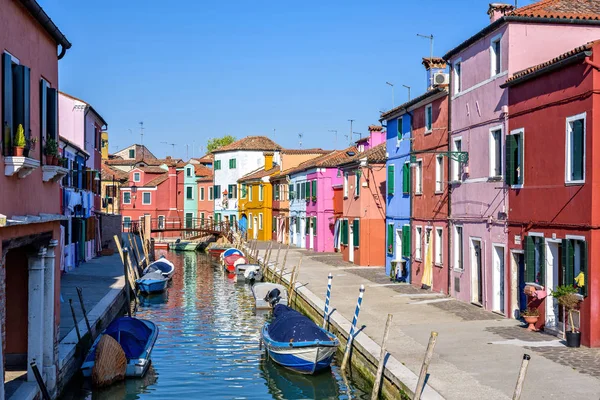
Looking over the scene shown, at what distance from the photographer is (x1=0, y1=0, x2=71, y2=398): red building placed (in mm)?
10953

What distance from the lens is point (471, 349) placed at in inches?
636

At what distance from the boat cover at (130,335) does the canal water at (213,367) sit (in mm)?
690

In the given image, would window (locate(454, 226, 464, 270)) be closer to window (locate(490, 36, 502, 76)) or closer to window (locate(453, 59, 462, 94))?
window (locate(453, 59, 462, 94))

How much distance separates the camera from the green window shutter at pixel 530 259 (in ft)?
60.5

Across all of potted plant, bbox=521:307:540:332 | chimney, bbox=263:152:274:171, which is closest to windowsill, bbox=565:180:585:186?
potted plant, bbox=521:307:540:332

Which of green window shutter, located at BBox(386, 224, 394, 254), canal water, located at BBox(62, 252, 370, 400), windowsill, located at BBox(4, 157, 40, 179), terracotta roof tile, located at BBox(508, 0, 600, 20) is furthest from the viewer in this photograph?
green window shutter, located at BBox(386, 224, 394, 254)

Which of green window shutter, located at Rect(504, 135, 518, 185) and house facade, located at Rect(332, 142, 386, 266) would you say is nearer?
green window shutter, located at Rect(504, 135, 518, 185)

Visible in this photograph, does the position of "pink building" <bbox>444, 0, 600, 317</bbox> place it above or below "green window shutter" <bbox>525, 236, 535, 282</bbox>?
above

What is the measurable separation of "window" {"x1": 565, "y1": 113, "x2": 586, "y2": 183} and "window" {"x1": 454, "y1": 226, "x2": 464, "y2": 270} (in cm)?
744

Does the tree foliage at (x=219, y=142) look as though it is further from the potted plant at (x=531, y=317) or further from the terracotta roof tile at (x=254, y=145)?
the potted plant at (x=531, y=317)

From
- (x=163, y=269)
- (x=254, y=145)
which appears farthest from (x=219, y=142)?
(x=163, y=269)

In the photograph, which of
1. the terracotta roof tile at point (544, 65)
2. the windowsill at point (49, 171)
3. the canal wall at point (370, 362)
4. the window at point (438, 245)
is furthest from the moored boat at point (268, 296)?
the windowsill at point (49, 171)

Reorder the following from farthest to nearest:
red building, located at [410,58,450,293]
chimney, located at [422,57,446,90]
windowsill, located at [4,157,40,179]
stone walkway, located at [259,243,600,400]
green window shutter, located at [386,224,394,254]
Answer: green window shutter, located at [386,224,394,254]
chimney, located at [422,57,446,90]
red building, located at [410,58,450,293]
stone walkway, located at [259,243,600,400]
windowsill, located at [4,157,40,179]

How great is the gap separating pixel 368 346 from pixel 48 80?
8.73 meters
